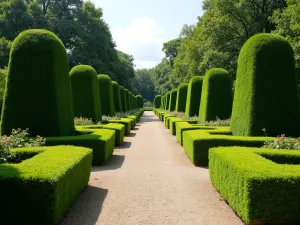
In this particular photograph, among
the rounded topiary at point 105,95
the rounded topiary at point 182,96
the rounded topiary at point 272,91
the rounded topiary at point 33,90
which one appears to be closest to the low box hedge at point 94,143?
the rounded topiary at point 33,90

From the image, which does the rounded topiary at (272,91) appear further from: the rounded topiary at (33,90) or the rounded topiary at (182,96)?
the rounded topiary at (182,96)

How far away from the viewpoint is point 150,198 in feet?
19.5

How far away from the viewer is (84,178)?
6355mm

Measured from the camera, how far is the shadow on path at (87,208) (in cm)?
481

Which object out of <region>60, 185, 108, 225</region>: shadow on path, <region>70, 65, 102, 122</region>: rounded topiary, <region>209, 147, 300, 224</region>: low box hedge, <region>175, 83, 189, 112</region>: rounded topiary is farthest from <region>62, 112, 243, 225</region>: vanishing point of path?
<region>175, 83, 189, 112</region>: rounded topiary

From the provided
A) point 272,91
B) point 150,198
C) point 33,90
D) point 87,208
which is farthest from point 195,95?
point 87,208

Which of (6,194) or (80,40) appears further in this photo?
(80,40)

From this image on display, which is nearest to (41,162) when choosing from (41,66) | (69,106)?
(41,66)

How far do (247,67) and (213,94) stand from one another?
5.39 m

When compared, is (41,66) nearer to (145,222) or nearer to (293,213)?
(145,222)

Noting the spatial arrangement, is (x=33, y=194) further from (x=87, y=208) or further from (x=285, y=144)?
Result: (x=285, y=144)

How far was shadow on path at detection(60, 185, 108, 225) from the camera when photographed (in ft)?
15.8

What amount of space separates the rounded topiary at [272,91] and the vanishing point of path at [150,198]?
7.84 ft

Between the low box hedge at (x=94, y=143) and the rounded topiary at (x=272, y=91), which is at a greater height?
the rounded topiary at (x=272, y=91)
